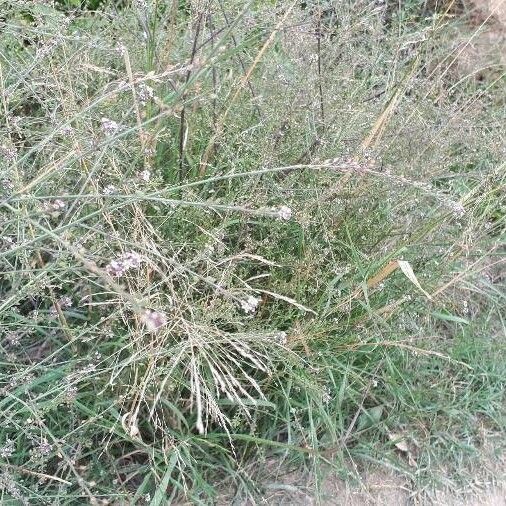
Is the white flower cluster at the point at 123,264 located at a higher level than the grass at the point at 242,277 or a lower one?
higher

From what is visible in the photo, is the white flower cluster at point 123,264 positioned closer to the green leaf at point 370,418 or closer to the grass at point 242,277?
the grass at point 242,277

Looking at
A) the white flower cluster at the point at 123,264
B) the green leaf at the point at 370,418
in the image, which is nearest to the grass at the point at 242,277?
the green leaf at the point at 370,418

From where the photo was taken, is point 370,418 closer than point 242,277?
No

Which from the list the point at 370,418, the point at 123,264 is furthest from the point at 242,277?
the point at 123,264

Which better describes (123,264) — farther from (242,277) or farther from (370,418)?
(370,418)

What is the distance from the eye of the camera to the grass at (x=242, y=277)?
1.92 m

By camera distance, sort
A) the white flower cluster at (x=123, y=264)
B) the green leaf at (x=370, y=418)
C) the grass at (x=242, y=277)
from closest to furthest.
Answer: the white flower cluster at (x=123, y=264), the grass at (x=242, y=277), the green leaf at (x=370, y=418)

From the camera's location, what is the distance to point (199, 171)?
90.4 inches

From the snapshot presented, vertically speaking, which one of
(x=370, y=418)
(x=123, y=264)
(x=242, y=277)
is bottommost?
(x=370, y=418)

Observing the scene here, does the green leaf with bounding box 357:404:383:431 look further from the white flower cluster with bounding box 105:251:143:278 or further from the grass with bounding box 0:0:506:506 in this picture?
the white flower cluster with bounding box 105:251:143:278

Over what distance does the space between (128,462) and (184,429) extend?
17cm

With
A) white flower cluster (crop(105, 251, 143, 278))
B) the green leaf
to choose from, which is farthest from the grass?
white flower cluster (crop(105, 251, 143, 278))

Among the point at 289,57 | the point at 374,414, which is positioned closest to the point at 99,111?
the point at 289,57

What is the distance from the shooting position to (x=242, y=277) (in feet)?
7.18
